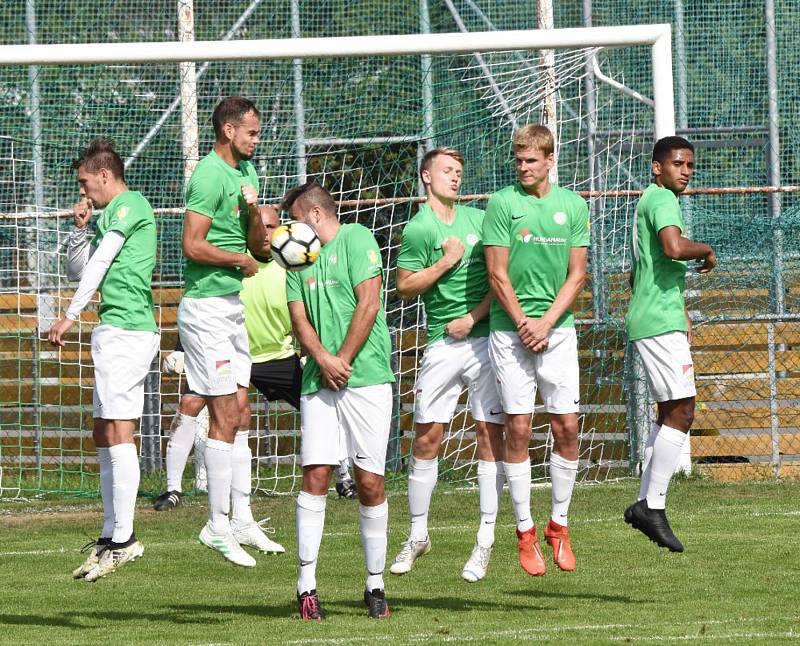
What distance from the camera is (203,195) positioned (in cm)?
842

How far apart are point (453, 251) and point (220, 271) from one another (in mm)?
1403

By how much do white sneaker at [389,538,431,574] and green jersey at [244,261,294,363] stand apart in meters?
2.98

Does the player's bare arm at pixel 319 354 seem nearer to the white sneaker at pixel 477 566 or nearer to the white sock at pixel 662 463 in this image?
the white sneaker at pixel 477 566

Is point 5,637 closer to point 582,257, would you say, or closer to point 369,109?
point 582,257

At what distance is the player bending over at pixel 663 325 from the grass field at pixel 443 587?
0.50 metres

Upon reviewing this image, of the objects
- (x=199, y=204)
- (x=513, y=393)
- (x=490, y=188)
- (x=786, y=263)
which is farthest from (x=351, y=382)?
(x=786, y=263)

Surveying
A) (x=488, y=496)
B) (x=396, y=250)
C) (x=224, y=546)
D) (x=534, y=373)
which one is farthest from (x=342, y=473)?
(x=534, y=373)

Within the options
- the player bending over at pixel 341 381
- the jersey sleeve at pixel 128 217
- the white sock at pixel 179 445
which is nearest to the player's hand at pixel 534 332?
the player bending over at pixel 341 381

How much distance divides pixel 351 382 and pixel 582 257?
1735 mm

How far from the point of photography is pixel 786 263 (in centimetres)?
1448

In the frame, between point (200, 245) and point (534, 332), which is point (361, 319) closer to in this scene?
point (534, 332)

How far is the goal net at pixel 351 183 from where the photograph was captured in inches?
511

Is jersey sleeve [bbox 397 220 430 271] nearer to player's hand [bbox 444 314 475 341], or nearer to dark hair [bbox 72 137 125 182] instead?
player's hand [bbox 444 314 475 341]

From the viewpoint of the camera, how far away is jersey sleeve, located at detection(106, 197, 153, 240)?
26.5 ft
